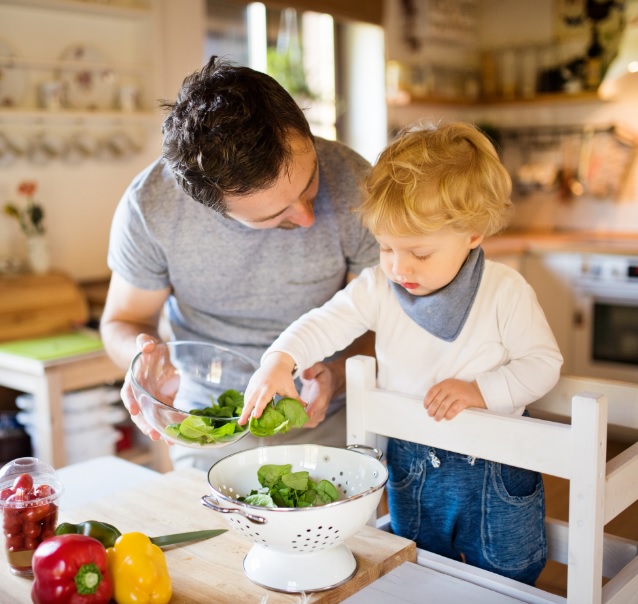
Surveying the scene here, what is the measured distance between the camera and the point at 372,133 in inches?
171

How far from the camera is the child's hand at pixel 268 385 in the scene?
45.7 inches

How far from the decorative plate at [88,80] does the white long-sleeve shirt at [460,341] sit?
2096mm

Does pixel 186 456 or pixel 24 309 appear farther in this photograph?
pixel 24 309

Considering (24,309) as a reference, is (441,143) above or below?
above

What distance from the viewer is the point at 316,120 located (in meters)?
4.24

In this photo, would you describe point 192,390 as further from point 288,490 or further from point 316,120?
point 316,120

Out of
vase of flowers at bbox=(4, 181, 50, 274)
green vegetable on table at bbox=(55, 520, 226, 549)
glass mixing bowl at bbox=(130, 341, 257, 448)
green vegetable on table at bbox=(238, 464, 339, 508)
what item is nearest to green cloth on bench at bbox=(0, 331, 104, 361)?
vase of flowers at bbox=(4, 181, 50, 274)

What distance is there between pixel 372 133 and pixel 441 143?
10.3ft

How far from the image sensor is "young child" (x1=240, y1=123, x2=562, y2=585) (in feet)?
4.12

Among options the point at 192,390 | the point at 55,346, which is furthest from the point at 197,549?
the point at 55,346

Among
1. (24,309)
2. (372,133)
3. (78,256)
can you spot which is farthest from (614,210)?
(24,309)

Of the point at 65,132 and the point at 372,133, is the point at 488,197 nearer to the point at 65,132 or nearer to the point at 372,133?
the point at 65,132

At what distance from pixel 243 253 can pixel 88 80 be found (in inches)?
74.3

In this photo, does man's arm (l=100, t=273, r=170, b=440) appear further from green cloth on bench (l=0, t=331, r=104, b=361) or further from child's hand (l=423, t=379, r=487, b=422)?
green cloth on bench (l=0, t=331, r=104, b=361)
